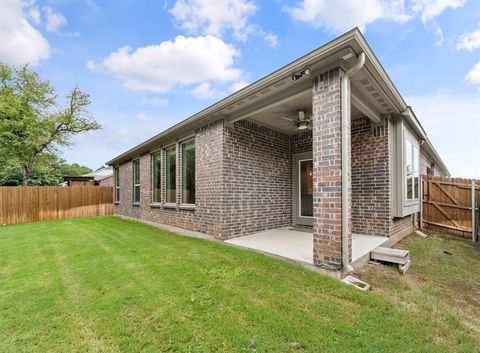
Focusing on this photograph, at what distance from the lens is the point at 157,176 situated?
29.3 ft

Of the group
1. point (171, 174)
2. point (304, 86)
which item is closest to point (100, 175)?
point (171, 174)

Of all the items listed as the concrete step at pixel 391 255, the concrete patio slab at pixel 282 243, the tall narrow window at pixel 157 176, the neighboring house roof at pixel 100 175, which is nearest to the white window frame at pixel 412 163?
the concrete step at pixel 391 255

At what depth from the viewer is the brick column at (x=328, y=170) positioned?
360 centimetres

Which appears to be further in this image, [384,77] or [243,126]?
[243,126]

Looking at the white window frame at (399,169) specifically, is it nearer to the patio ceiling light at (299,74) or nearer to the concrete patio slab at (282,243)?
the concrete patio slab at (282,243)

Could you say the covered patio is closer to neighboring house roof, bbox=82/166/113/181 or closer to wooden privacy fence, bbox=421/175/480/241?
wooden privacy fence, bbox=421/175/480/241

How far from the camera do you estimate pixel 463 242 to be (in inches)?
249

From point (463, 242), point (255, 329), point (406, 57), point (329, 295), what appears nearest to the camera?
point (255, 329)

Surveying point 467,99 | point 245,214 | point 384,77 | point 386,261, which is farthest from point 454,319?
point 467,99

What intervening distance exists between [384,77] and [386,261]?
124 inches

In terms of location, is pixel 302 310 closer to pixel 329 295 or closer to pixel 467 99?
pixel 329 295

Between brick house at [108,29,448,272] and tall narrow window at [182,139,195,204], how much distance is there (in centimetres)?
3

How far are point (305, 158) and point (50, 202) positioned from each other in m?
13.0

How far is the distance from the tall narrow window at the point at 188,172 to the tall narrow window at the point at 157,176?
5.40ft
